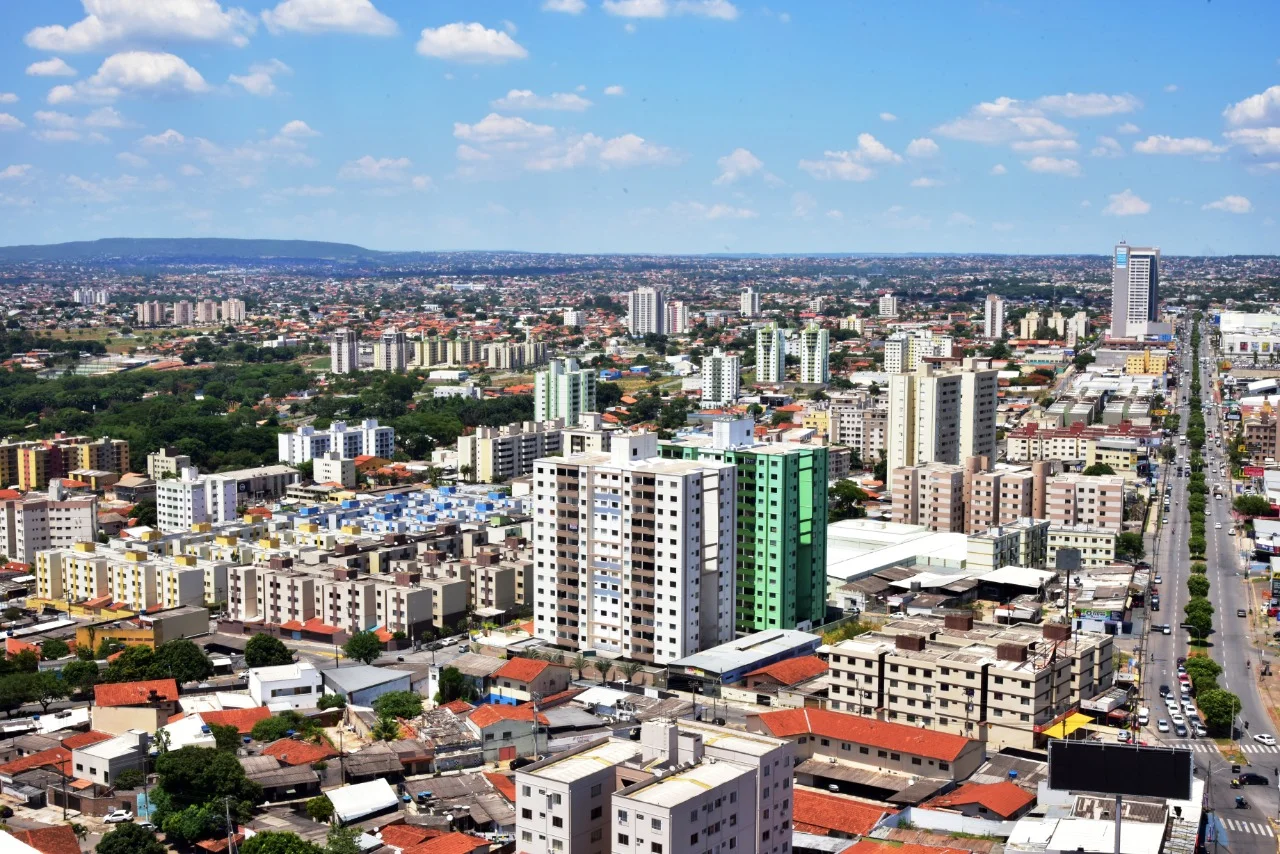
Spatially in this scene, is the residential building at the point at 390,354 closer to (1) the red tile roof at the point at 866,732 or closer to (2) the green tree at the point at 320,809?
(1) the red tile roof at the point at 866,732

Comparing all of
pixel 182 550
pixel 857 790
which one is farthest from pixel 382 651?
pixel 857 790

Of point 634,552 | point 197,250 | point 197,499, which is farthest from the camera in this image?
point 197,250

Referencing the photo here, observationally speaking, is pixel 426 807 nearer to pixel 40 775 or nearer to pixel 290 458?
pixel 40 775

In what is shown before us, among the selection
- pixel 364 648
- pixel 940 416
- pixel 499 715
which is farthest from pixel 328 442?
pixel 499 715

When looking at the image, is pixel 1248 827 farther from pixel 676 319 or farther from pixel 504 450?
pixel 676 319

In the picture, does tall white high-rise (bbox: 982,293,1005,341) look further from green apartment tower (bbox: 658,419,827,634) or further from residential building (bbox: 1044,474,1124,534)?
green apartment tower (bbox: 658,419,827,634)

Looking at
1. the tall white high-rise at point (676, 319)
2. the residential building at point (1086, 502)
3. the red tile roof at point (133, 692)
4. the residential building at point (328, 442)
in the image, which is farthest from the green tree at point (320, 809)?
the tall white high-rise at point (676, 319)
